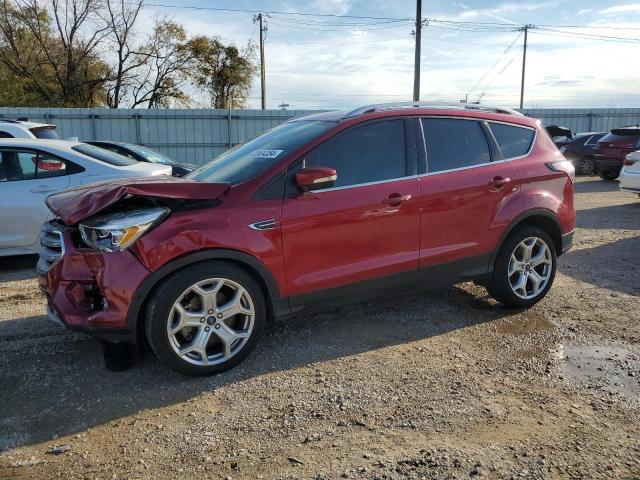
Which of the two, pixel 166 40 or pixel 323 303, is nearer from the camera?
pixel 323 303

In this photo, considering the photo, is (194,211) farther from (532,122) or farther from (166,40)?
(166,40)

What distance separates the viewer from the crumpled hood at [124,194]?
3.24 m

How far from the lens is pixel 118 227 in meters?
3.21

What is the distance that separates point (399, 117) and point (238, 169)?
1345 mm

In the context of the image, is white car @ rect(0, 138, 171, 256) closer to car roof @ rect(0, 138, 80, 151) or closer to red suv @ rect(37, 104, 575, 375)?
car roof @ rect(0, 138, 80, 151)

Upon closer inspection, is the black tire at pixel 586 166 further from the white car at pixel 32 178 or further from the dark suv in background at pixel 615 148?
the white car at pixel 32 178

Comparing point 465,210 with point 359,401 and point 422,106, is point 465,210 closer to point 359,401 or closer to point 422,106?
point 422,106

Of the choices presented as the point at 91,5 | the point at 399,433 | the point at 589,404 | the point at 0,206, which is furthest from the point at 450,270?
the point at 91,5

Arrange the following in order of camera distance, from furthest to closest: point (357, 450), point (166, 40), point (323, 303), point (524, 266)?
point (166, 40) < point (524, 266) < point (323, 303) < point (357, 450)

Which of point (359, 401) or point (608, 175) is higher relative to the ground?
point (608, 175)

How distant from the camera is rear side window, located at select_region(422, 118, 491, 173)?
4.22m

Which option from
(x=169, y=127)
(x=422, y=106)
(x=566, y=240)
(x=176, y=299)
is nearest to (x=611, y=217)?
(x=566, y=240)

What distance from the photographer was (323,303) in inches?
151

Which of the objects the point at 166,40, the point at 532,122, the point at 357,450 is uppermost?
the point at 166,40
